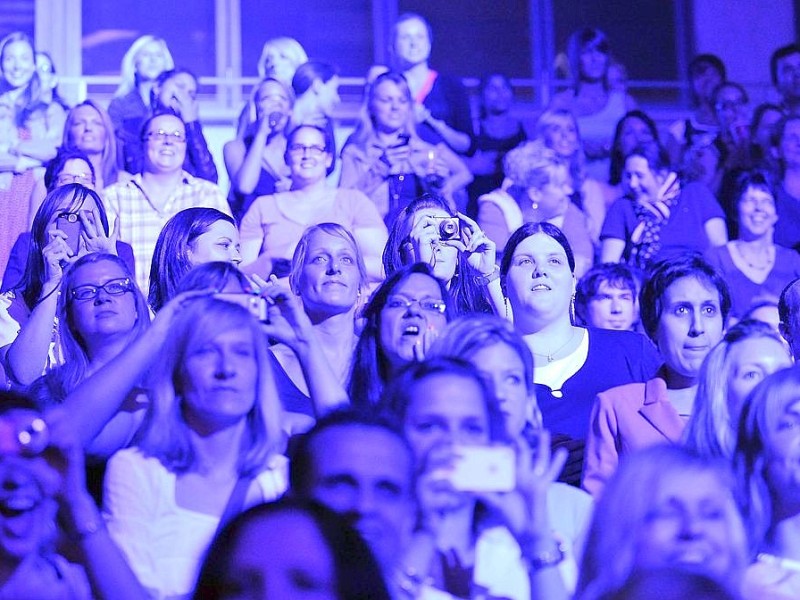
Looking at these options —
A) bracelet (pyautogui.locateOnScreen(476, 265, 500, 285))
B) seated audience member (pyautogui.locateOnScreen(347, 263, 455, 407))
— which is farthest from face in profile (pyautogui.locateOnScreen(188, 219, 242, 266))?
bracelet (pyautogui.locateOnScreen(476, 265, 500, 285))

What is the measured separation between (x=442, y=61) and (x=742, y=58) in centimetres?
210

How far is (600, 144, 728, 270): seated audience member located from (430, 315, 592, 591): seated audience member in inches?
111

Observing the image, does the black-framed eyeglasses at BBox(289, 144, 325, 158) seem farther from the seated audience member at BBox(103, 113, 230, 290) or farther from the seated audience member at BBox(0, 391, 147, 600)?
the seated audience member at BBox(0, 391, 147, 600)

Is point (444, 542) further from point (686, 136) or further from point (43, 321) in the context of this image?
point (686, 136)

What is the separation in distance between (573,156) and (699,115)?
1304 millimetres

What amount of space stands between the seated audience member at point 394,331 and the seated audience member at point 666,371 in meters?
0.55

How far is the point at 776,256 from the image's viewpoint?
6.18 m

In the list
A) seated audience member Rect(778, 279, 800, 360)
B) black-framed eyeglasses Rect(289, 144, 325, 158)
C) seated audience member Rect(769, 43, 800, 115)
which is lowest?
seated audience member Rect(778, 279, 800, 360)

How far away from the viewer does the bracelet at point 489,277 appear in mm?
4957

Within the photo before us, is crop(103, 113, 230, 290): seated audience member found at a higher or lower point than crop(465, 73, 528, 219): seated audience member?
lower

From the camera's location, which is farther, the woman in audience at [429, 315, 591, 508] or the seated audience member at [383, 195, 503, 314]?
the seated audience member at [383, 195, 503, 314]

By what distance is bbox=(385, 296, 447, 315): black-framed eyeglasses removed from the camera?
3979 mm

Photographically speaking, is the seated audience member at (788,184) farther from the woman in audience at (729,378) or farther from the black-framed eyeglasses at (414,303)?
the black-framed eyeglasses at (414,303)

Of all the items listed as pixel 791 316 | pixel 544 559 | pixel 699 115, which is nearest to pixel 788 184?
pixel 699 115
